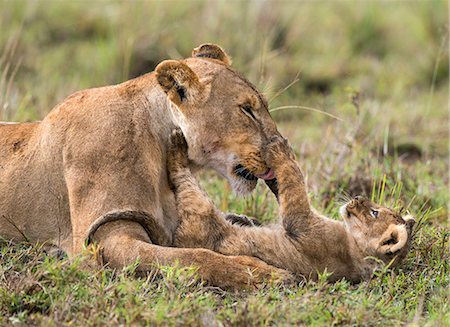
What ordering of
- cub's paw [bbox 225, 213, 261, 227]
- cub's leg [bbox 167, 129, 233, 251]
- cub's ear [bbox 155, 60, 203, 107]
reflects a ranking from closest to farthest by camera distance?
cub's ear [bbox 155, 60, 203, 107]
cub's leg [bbox 167, 129, 233, 251]
cub's paw [bbox 225, 213, 261, 227]

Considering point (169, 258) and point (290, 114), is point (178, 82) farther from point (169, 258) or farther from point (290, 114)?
point (290, 114)

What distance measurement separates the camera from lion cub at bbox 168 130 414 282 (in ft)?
16.7

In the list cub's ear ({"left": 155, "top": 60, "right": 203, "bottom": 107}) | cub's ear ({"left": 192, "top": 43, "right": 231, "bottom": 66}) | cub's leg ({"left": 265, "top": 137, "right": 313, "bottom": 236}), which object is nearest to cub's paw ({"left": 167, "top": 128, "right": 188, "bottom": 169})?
cub's ear ({"left": 155, "top": 60, "right": 203, "bottom": 107})

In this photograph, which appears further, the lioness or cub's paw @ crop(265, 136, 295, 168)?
cub's paw @ crop(265, 136, 295, 168)

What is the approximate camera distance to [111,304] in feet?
14.0

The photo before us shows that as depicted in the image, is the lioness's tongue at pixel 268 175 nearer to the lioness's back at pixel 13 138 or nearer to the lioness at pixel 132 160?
the lioness at pixel 132 160

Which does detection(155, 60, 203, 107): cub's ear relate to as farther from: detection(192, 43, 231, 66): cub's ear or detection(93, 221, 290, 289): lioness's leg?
detection(93, 221, 290, 289): lioness's leg

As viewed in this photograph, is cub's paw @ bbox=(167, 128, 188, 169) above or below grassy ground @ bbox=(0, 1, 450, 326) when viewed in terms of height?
above

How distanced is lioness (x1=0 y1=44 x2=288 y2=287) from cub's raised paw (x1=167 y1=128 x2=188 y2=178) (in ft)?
0.13

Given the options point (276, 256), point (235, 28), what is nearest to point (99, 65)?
point (235, 28)

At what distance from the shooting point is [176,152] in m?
5.14

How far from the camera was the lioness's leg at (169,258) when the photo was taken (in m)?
4.64

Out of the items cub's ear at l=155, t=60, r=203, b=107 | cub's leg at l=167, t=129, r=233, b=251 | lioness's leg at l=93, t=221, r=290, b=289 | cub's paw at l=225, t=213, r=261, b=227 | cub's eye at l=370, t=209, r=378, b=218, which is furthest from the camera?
cub's paw at l=225, t=213, r=261, b=227

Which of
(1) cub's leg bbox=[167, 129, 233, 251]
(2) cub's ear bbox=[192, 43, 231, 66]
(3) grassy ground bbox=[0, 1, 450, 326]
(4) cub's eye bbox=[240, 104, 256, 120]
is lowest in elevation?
(3) grassy ground bbox=[0, 1, 450, 326]
